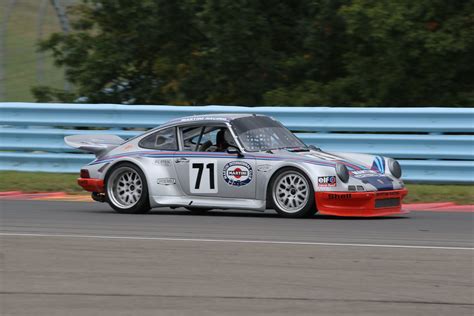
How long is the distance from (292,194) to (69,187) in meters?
4.49

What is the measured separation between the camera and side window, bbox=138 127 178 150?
11.5 metres

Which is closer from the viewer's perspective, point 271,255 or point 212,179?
point 271,255

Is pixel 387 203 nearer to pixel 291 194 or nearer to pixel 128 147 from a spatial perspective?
pixel 291 194

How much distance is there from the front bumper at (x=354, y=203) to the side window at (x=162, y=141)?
1.99 metres

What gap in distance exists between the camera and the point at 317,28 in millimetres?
18656

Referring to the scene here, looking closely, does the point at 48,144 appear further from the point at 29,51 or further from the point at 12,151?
the point at 29,51

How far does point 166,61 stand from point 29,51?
9.90m

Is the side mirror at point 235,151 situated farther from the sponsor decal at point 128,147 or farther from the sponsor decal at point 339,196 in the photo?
the sponsor decal at point 128,147

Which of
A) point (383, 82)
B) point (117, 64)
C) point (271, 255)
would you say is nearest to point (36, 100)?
point (117, 64)

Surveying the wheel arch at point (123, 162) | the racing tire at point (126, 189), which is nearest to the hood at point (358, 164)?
the wheel arch at point (123, 162)

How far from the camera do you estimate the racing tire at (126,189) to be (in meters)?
11.4

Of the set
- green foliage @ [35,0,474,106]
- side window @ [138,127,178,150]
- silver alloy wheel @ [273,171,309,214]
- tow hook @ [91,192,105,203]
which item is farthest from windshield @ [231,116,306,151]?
green foliage @ [35,0,474,106]

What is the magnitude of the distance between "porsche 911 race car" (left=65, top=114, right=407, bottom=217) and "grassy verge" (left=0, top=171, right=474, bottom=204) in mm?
1659

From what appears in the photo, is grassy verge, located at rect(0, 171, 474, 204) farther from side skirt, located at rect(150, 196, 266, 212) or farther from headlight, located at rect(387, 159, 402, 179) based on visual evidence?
side skirt, located at rect(150, 196, 266, 212)
